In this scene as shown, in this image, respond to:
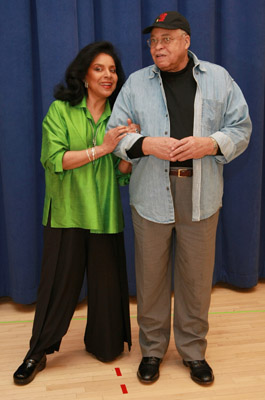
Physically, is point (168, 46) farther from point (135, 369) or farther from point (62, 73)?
point (135, 369)

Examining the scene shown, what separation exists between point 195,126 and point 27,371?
4.40 ft

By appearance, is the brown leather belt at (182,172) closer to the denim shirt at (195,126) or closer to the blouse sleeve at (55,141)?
the denim shirt at (195,126)

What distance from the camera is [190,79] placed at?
2035mm

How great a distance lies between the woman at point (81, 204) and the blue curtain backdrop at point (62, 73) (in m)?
0.68

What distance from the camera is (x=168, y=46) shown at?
6.42 feet

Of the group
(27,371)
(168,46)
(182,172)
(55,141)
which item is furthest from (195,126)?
→ (27,371)

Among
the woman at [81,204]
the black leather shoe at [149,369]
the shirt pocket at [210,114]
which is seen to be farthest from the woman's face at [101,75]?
the black leather shoe at [149,369]

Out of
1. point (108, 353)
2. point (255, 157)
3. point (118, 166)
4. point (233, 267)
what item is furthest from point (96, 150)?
point (233, 267)

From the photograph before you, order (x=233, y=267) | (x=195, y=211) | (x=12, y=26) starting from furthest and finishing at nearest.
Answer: (x=233, y=267) < (x=12, y=26) < (x=195, y=211)

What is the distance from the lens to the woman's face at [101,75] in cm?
209

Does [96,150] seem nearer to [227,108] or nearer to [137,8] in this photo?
[227,108]

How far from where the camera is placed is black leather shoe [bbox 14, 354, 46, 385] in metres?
2.17

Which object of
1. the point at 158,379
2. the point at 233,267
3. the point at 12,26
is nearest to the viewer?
the point at 158,379

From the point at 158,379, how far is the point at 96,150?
1093 millimetres
